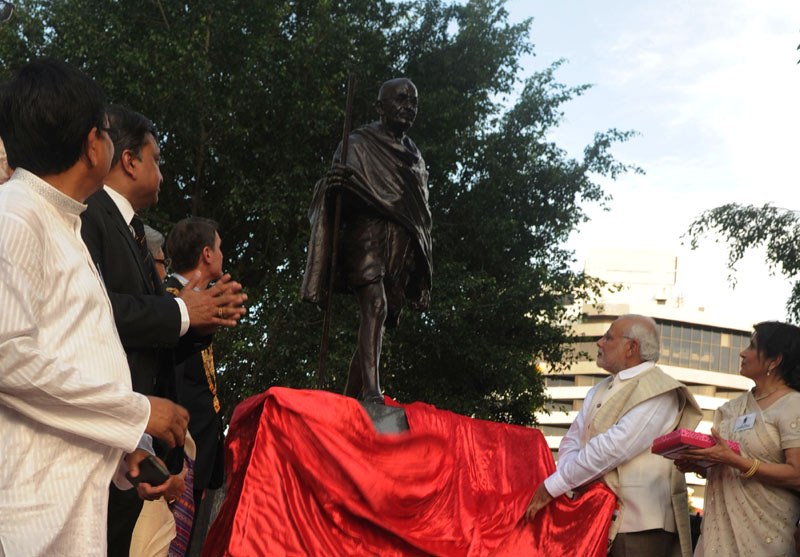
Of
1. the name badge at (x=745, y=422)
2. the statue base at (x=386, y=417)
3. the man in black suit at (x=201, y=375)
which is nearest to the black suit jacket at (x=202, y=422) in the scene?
the man in black suit at (x=201, y=375)

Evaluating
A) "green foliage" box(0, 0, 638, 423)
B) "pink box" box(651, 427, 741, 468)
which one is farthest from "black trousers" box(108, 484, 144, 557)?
"green foliage" box(0, 0, 638, 423)

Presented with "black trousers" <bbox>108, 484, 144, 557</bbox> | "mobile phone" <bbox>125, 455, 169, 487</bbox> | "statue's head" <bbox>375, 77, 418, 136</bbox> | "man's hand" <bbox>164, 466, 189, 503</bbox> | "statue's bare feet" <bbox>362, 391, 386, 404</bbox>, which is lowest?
"black trousers" <bbox>108, 484, 144, 557</bbox>

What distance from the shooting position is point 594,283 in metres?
17.4

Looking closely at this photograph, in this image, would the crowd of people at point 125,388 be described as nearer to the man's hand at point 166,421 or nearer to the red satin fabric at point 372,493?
the man's hand at point 166,421

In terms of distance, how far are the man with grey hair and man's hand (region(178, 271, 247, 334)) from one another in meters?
2.55

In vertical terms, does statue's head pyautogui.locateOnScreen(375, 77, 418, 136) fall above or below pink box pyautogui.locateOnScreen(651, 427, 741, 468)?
above

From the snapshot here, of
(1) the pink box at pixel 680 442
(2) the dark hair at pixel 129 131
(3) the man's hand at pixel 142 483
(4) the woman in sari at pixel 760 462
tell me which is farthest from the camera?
(4) the woman in sari at pixel 760 462

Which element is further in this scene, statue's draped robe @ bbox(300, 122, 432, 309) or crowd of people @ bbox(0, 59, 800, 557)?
statue's draped robe @ bbox(300, 122, 432, 309)

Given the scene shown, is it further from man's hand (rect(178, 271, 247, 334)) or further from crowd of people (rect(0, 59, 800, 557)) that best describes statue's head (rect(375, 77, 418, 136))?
man's hand (rect(178, 271, 247, 334))

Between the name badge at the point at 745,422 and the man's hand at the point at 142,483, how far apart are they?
10.4 ft

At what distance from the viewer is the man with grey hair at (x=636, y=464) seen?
14.6 ft

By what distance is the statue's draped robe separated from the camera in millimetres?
5621

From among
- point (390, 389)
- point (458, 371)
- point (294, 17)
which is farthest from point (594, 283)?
point (294, 17)

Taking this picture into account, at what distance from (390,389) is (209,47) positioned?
6478 millimetres
